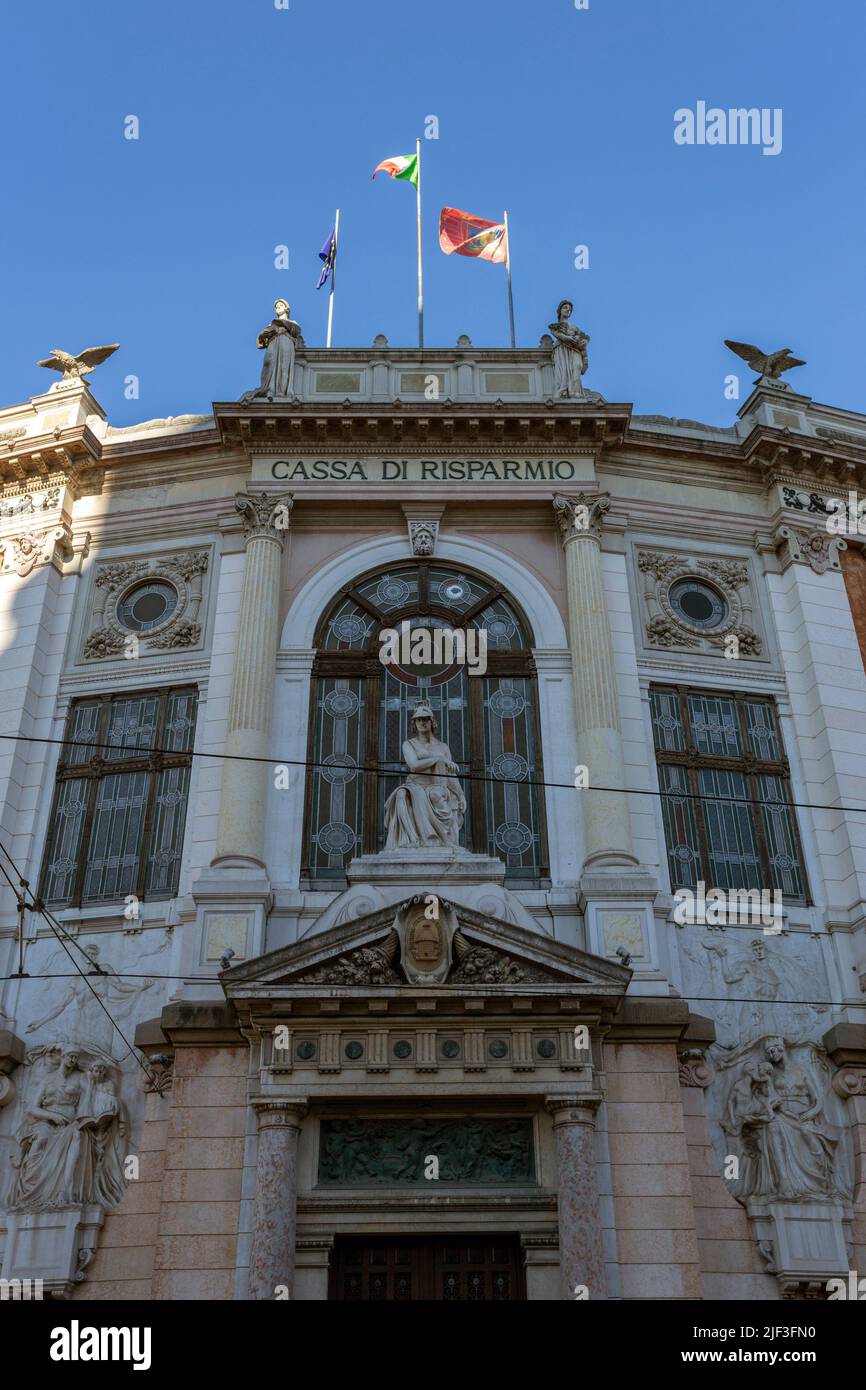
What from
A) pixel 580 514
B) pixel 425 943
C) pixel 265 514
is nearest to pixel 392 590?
pixel 265 514

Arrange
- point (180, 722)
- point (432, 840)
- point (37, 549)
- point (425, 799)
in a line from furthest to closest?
point (37, 549)
point (180, 722)
point (425, 799)
point (432, 840)

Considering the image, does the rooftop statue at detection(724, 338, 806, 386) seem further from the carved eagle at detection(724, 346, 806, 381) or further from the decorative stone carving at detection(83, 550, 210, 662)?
the decorative stone carving at detection(83, 550, 210, 662)

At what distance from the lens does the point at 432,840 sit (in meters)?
16.9

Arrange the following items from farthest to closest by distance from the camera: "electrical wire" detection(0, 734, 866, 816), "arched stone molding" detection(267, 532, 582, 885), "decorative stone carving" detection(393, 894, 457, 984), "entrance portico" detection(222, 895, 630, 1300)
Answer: "electrical wire" detection(0, 734, 866, 816) → "arched stone molding" detection(267, 532, 582, 885) → "decorative stone carving" detection(393, 894, 457, 984) → "entrance portico" detection(222, 895, 630, 1300)

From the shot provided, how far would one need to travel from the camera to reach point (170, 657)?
63.6 ft

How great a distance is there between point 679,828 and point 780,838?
1.53m

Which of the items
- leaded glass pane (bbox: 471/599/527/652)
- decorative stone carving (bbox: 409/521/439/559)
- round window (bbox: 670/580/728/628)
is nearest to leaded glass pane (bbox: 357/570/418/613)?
decorative stone carving (bbox: 409/521/439/559)

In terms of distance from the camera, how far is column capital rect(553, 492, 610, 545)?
65.0 ft

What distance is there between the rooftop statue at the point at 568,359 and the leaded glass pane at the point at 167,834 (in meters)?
8.83

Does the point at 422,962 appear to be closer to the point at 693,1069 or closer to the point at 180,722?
the point at 693,1069

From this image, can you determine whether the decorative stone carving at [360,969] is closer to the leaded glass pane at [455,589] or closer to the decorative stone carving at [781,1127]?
the decorative stone carving at [781,1127]

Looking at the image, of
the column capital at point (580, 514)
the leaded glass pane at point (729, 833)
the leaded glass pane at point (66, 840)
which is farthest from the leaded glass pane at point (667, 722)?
the leaded glass pane at point (66, 840)

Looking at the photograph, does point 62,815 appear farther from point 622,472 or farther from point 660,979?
point 622,472

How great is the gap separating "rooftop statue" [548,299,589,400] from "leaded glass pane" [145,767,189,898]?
348 inches
